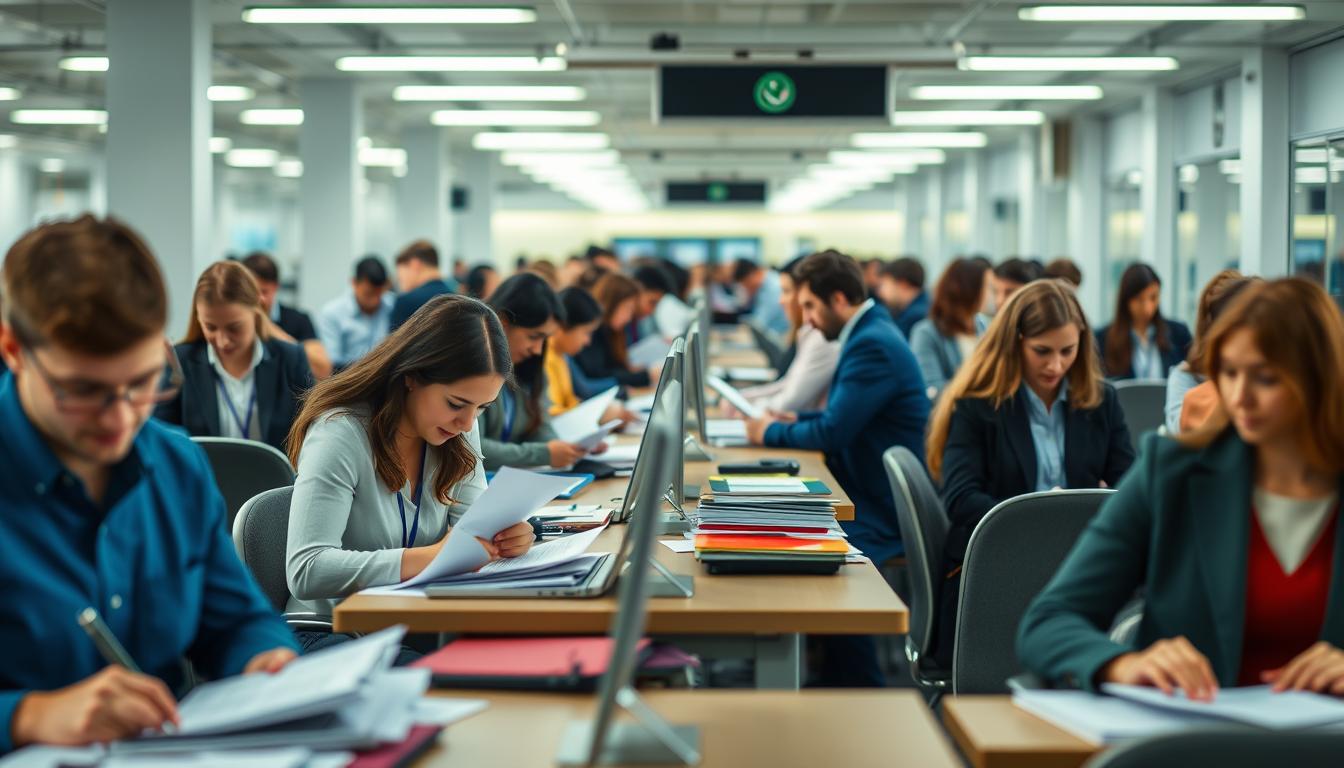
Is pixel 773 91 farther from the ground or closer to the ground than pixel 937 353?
farther from the ground

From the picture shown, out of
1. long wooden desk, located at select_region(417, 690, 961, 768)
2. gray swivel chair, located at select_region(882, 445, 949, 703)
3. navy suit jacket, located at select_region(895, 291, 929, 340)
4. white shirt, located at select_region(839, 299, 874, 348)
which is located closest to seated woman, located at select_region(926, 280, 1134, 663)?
gray swivel chair, located at select_region(882, 445, 949, 703)

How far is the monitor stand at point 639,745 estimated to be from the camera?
145 cm

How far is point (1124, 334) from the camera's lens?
6.02 meters

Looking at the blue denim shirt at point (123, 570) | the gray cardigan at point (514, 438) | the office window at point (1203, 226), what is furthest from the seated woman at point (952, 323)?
the blue denim shirt at point (123, 570)

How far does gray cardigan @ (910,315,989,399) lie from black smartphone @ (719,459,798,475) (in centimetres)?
256

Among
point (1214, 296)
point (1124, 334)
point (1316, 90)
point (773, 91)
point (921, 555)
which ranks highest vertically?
point (1316, 90)

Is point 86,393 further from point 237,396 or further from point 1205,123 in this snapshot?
point 1205,123

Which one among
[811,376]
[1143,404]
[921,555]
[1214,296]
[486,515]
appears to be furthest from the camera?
[1143,404]

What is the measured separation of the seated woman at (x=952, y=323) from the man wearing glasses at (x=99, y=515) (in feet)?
15.7

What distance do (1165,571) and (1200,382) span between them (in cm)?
231

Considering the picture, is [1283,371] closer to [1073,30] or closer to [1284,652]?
[1284,652]

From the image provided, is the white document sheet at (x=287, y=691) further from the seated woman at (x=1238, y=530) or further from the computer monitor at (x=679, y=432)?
the seated woman at (x=1238, y=530)

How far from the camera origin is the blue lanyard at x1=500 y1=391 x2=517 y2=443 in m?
3.83

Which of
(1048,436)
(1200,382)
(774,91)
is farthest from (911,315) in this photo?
(1048,436)
